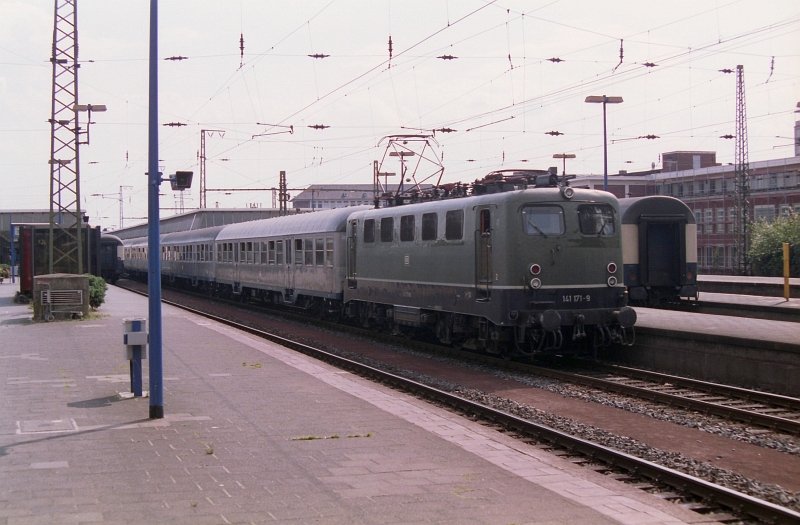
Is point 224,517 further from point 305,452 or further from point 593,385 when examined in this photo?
point 593,385

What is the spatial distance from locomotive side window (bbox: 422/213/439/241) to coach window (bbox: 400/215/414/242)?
1.98ft

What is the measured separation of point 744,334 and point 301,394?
7.94 metres

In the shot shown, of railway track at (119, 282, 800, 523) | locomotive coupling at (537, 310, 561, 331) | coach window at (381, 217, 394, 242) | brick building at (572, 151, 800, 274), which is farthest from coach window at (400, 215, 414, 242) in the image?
brick building at (572, 151, 800, 274)

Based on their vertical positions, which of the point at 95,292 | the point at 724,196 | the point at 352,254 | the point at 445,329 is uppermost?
the point at 724,196

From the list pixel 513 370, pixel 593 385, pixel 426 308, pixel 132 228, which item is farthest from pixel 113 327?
pixel 132 228

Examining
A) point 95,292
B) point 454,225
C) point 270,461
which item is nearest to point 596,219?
point 454,225

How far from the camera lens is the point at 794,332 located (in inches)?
623

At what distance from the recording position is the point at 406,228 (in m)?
19.3

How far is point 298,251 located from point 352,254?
5.52m

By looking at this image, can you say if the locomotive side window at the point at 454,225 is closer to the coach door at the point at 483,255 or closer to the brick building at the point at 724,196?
the coach door at the point at 483,255

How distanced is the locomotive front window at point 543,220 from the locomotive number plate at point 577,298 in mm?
1113

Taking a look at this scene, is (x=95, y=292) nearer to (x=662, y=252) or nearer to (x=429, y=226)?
(x=429, y=226)

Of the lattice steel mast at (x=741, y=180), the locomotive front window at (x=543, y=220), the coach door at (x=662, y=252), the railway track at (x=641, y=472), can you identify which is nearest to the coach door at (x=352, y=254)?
the locomotive front window at (x=543, y=220)

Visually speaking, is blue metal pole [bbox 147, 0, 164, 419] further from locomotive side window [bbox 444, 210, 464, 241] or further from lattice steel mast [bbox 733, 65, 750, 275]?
lattice steel mast [bbox 733, 65, 750, 275]
